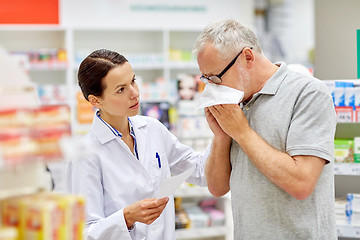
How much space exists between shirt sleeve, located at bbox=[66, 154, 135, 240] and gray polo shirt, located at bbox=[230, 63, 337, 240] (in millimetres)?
602

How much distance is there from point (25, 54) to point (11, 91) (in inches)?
250

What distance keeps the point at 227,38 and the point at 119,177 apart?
3.03 ft

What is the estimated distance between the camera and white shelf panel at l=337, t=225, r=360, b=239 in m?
3.14

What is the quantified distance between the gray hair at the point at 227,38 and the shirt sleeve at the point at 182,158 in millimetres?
795

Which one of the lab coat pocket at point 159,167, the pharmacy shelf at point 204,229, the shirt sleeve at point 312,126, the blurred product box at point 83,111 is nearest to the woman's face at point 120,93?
the lab coat pocket at point 159,167

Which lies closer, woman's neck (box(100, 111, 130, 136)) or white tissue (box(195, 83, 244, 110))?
white tissue (box(195, 83, 244, 110))

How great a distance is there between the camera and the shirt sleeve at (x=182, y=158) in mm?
2842

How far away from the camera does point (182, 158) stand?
9.45 feet

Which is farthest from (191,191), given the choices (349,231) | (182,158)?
(182,158)

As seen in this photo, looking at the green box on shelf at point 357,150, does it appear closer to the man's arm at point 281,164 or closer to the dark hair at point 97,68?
the man's arm at point 281,164

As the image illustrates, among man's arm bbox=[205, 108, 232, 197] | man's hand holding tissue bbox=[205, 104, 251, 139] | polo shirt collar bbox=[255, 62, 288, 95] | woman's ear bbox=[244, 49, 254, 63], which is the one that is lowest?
man's arm bbox=[205, 108, 232, 197]

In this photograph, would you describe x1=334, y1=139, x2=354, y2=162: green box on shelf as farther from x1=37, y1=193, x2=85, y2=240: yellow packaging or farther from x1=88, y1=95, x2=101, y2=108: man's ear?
x1=37, y1=193, x2=85, y2=240: yellow packaging

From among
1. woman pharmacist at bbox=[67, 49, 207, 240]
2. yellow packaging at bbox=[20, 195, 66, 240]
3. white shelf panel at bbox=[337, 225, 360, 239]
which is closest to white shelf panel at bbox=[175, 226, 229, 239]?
white shelf panel at bbox=[337, 225, 360, 239]

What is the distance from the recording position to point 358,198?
10.5ft
